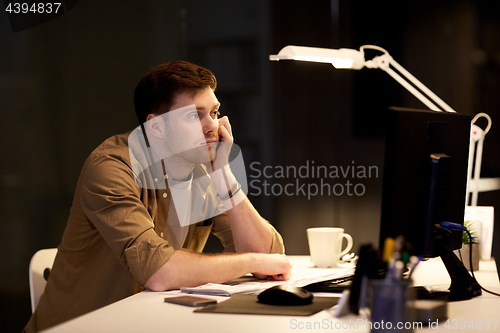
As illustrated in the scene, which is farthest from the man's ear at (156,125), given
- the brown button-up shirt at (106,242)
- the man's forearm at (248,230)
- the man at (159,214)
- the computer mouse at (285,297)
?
the computer mouse at (285,297)

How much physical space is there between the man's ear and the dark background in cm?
70

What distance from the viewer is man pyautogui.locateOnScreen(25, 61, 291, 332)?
4.18ft

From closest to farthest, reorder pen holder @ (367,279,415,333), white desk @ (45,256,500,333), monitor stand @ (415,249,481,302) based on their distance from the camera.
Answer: pen holder @ (367,279,415,333) → white desk @ (45,256,500,333) → monitor stand @ (415,249,481,302)

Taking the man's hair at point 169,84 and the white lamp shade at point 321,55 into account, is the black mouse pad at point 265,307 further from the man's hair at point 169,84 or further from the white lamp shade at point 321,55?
the white lamp shade at point 321,55

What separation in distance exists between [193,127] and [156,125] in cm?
14

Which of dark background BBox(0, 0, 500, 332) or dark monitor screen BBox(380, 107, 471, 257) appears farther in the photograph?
dark background BBox(0, 0, 500, 332)

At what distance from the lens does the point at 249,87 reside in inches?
91.5

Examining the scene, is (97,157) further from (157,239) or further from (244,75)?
(244,75)

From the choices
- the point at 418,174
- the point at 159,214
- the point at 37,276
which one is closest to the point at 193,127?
the point at 159,214

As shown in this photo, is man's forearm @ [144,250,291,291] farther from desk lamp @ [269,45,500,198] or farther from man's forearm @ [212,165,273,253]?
desk lamp @ [269,45,500,198]

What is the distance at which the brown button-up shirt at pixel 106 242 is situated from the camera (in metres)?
1.26

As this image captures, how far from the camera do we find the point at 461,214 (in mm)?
1211

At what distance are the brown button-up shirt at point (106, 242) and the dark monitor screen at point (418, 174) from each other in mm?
601

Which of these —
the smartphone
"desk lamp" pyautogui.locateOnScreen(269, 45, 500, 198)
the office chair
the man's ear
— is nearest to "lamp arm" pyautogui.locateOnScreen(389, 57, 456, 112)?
"desk lamp" pyautogui.locateOnScreen(269, 45, 500, 198)
